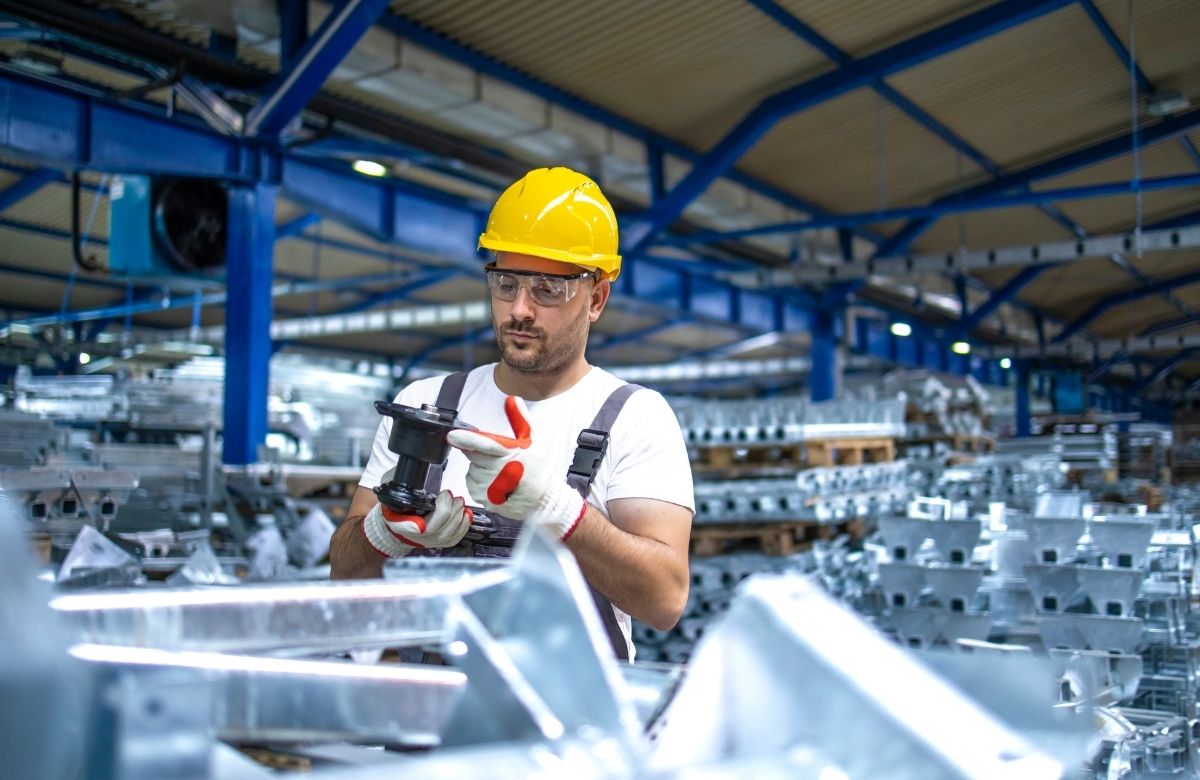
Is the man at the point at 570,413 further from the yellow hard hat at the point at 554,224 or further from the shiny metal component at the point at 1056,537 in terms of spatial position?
the shiny metal component at the point at 1056,537

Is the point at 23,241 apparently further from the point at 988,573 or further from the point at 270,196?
the point at 988,573

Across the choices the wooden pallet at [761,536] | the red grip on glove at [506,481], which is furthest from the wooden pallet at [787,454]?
the red grip on glove at [506,481]

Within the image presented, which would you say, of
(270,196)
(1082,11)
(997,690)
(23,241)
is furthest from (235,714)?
(23,241)

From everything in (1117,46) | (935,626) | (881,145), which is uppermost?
(1117,46)

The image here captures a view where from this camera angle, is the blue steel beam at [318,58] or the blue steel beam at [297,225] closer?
the blue steel beam at [318,58]

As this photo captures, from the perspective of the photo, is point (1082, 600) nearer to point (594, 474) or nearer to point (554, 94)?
point (594, 474)

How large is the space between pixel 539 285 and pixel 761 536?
15.5 ft

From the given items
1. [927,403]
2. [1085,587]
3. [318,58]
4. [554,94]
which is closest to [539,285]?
[1085,587]

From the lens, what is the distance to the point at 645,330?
18.6 metres

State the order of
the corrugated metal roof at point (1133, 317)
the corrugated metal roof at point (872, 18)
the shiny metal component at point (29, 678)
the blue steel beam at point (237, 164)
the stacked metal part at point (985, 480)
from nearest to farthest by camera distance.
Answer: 1. the shiny metal component at point (29, 678)
2. the blue steel beam at point (237, 164)
3. the corrugated metal roof at point (872, 18)
4. the stacked metal part at point (985, 480)
5. the corrugated metal roof at point (1133, 317)

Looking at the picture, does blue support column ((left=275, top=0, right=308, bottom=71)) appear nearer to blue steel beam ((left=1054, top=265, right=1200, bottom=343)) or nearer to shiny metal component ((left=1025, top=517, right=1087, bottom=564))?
shiny metal component ((left=1025, top=517, right=1087, bottom=564))

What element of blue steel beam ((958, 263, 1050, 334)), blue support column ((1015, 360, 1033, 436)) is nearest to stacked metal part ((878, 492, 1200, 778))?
blue steel beam ((958, 263, 1050, 334))

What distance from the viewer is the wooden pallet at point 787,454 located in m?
6.78

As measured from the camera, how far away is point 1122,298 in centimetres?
1686
